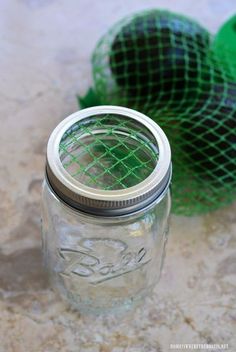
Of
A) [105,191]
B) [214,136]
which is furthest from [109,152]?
[214,136]

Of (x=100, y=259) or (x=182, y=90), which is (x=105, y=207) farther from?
(x=182, y=90)

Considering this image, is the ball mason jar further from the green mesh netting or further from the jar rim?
the green mesh netting

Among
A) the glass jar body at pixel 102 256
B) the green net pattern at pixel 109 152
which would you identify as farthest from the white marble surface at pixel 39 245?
the green net pattern at pixel 109 152

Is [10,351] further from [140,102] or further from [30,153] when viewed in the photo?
[140,102]

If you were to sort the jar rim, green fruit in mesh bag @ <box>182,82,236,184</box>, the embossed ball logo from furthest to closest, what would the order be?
green fruit in mesh bag @ <box>182,82,236,184</box> → the embossed ball logo → the jar rim

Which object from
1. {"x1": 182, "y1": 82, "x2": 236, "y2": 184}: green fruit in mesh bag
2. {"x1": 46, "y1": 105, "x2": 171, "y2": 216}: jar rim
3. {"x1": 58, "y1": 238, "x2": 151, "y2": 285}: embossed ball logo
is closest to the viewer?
{"x1": 46, "y1": 105, "x2": 171, "y2": 216}: jar rim

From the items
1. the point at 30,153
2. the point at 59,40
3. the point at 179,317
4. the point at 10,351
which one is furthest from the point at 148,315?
the point at 59,40

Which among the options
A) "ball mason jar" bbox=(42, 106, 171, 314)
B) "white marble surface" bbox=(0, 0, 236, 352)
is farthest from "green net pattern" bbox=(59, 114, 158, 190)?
"white marble surface" bbox=(0, 0, 236, 352)
